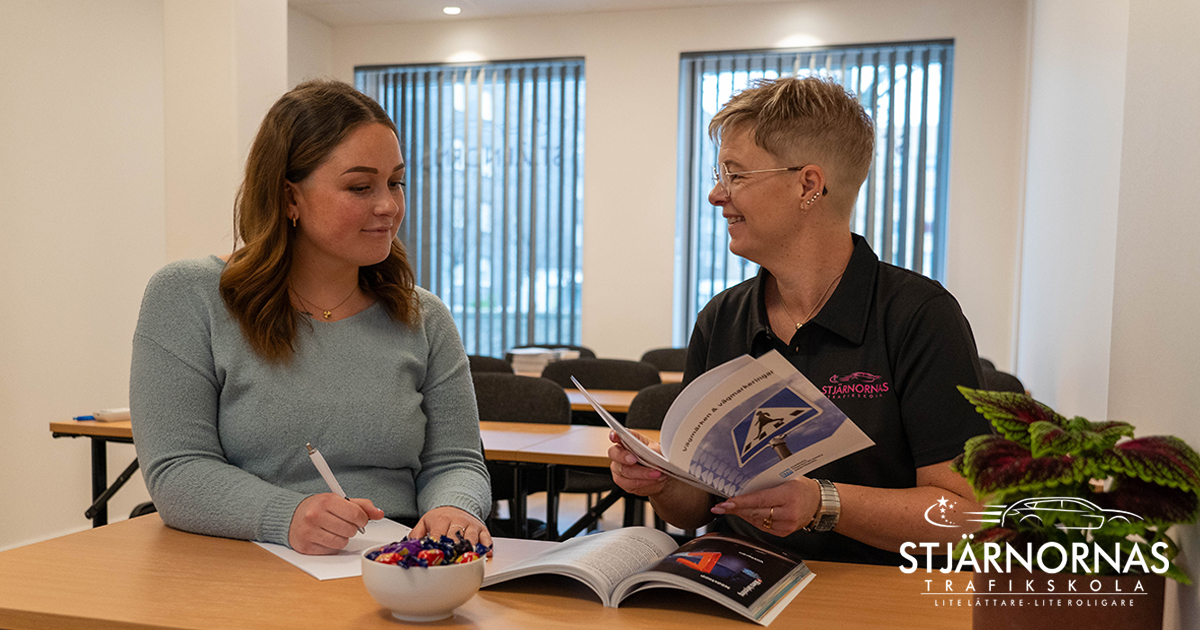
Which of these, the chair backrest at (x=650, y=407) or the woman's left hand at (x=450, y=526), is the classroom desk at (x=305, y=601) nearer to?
the woman's left hand at (x=450, y=526)

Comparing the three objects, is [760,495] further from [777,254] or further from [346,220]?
[346,220]

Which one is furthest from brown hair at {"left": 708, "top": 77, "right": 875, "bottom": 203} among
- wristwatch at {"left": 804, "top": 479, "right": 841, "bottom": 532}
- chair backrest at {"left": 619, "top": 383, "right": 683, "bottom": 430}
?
chair backrest at {"left": 619, "top": 383, "right": 683, "bottom": 430}

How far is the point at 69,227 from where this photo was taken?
4434 millimetres

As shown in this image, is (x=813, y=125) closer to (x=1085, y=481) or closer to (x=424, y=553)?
(x=1085, y=481)

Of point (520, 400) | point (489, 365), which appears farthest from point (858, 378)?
point (489, 365)

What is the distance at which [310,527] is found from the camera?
135 centimetres

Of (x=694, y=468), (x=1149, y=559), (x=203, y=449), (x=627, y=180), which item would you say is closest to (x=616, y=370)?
(x=627, y=180)

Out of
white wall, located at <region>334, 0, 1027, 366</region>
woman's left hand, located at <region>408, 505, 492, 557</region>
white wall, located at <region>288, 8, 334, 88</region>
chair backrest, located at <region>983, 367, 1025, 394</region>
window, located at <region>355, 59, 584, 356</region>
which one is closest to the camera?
woman's left hand, located at <region>408, 505, 492, 557</region>

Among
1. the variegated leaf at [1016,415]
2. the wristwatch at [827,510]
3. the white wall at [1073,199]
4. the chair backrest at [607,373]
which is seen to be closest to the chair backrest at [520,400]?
the chair backrest at [607,373]

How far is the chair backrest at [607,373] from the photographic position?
4.27m

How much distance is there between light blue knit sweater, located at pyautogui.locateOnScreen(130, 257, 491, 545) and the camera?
146 centimetres

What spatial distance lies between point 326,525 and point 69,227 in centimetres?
384

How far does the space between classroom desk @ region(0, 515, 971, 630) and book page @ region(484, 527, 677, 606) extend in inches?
1.1

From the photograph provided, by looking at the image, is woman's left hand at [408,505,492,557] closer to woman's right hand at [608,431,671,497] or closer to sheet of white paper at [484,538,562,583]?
sheet of white paper at [484,538,562,583]
